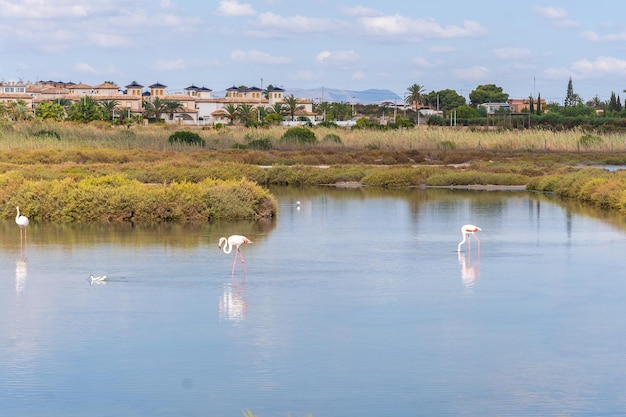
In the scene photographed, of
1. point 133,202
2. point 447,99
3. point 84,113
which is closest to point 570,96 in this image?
point 447,99

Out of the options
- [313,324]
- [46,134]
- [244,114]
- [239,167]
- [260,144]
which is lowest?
[313,324]

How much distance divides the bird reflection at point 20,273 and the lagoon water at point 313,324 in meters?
0.05

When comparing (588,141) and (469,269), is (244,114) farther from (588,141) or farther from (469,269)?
Answer: (469,269)

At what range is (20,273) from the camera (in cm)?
1642

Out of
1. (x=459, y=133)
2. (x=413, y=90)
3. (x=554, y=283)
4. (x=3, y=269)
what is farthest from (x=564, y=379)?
(x=413, y=90)

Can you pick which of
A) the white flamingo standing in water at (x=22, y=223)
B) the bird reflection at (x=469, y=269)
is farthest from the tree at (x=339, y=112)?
the bird reflection at (x=469, y=269)

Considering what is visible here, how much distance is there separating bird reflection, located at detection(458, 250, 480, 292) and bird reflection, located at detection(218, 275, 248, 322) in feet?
10.8

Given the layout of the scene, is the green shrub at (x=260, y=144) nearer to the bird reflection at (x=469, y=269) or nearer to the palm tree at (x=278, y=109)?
the bird reflection at (x=469, y=269)

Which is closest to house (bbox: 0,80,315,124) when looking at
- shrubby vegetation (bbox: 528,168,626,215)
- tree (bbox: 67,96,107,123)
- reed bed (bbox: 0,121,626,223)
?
tree (bbox: 67,96,107,123)

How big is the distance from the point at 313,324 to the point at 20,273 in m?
5.73

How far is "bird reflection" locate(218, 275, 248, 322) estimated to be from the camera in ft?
43.8

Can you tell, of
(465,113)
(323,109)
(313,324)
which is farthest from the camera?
(323,109)

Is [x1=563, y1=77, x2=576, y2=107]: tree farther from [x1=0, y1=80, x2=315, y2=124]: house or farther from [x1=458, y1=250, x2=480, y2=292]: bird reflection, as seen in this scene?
[x1=458, y1=250, x2=480, y2=292]: bird reflection

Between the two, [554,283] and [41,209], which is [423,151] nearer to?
[41,209]
